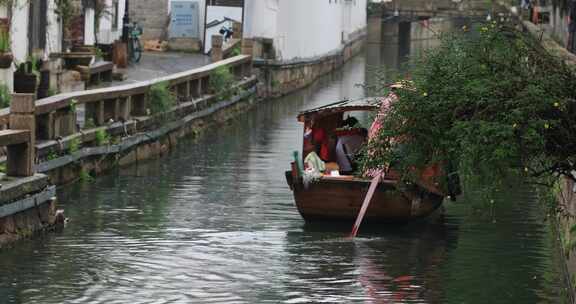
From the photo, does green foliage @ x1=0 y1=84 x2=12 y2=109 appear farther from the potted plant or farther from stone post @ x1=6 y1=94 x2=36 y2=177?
stone post @ x1=6 y1=94 x2=36 y2=177

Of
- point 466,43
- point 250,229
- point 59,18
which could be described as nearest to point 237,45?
point 59,18

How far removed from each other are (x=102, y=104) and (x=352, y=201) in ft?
23.5

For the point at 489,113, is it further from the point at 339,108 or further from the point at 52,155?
the point at 52,155

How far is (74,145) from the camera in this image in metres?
23.3

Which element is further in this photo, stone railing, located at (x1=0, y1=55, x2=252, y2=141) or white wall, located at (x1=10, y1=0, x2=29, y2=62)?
white wall, located at (x1=10, y1=0, x2=29, y2=62)

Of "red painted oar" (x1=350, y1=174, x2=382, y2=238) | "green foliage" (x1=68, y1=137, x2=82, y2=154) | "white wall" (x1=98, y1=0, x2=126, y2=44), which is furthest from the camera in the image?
"white wall" (x1=98, y1=0, x2=126, y2=44)

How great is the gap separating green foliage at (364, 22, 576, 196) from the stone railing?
20.2 ft

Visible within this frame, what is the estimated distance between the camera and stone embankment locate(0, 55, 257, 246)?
17.3 m

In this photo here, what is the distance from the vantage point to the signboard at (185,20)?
46000mm

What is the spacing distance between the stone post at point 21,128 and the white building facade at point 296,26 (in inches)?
1110

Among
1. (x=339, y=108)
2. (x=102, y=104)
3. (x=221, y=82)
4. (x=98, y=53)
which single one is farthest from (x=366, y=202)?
(x=98, y=53)

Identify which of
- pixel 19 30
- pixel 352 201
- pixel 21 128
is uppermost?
pixel 19 30

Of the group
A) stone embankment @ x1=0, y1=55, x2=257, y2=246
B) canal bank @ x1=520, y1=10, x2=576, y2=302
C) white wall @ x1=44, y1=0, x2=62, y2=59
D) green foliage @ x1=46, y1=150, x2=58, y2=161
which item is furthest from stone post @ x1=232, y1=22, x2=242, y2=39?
canal bank @ x1=520, y1=10, x2=576, y2=302

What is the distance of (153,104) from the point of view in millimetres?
29406
